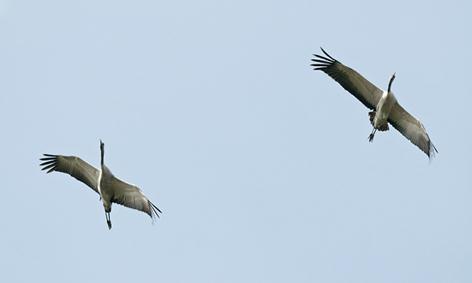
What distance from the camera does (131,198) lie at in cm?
5172

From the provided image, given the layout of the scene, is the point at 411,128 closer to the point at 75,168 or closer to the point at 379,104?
the point at 379,104

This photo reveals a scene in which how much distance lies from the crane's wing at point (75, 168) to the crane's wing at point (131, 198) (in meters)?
0.66

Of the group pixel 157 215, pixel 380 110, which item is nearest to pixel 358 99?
pixel 380 110

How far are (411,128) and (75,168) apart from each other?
9424mm

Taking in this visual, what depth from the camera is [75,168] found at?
51.9 meters

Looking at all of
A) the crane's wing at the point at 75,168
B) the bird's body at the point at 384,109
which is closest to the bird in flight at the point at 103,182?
the crane's wing at the point at 75,168

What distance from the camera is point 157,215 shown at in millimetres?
51312

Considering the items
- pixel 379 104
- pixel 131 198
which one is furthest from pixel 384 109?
pixel 131 198

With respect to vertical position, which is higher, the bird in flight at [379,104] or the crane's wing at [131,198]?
the bird in flight at [379,104]

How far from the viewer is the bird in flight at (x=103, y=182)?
51312 millimetres

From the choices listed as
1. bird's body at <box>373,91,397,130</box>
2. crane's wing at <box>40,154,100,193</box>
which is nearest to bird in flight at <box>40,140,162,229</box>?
crane's wing at <box>40,154,100,193</box>

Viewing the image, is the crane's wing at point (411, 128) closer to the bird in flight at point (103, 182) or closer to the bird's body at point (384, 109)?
the bird's body at point (384, 109)

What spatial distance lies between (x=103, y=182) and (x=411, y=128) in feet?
28.5

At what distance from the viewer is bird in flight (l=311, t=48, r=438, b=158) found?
51.0 m
